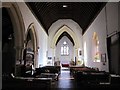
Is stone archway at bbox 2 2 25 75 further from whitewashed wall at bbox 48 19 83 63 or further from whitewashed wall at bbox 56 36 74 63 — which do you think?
whitewashed wall at bbox 56 36 74 63

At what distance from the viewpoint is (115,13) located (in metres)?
5.49

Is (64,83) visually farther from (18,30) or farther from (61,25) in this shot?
(61,25)

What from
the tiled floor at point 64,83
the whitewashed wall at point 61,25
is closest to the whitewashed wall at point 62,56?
the whitewashed wall at point 61,25

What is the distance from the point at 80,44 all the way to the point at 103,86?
11.0m

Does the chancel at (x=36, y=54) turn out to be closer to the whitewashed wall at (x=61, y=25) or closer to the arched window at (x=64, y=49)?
the whitewashed wall at (x=61, y=25)

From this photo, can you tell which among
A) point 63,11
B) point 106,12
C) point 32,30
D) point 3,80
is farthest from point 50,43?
point 3,80

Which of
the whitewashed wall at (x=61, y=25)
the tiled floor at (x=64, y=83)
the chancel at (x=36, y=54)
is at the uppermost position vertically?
the whitewashed wall at (x=61, y=25)

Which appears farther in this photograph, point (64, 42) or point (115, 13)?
point (64, 42)

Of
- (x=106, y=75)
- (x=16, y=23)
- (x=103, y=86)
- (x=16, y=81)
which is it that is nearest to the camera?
(x=103, y=86)

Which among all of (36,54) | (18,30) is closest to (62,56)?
(36,54)

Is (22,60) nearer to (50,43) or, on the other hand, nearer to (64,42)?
(50,43)

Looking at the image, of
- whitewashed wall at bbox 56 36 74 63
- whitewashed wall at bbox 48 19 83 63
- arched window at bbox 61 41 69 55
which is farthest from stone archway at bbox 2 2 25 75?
arched window at bbox 61 41 69 55

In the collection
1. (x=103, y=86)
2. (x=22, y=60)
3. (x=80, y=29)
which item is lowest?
(x=103, y=86)

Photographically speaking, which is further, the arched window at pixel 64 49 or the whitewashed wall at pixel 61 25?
the arched window at pixel 64 49
